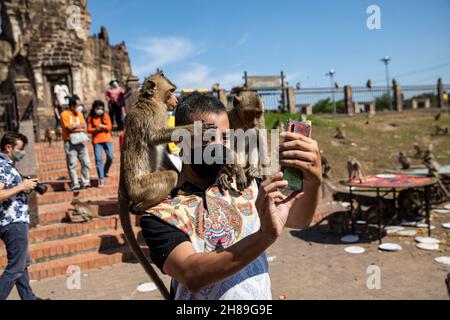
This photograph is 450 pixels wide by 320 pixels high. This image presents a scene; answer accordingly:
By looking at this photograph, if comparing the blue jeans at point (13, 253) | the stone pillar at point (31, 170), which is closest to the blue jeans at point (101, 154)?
the stone pillar at point (31, 170)

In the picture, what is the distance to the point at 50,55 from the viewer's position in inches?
704

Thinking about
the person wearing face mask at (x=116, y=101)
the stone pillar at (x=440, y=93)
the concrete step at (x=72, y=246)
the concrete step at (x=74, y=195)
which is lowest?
the concrete step at (x=72, y=246)

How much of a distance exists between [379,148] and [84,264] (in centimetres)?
1327

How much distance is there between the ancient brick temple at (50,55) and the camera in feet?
58.3

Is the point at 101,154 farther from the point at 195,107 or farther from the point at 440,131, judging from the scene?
the point at 440,131

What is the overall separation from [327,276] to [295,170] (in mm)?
4325

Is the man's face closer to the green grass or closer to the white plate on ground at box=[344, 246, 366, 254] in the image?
the white plate on ground at box=[344, 246, 366, 254]

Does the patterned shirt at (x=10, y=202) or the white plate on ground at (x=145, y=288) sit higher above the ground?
the patterned shirt at (x=10, y=202)

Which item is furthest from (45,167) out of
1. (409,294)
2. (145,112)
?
(409,294)

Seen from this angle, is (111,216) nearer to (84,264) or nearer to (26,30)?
(84,264)

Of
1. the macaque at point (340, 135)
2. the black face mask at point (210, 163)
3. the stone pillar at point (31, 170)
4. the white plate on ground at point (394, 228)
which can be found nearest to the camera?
the black face mask at point (210, 163)

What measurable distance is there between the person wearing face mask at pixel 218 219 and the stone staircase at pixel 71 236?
4.98 meters

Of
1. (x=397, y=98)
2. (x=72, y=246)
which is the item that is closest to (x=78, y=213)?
(x=72, y=246)

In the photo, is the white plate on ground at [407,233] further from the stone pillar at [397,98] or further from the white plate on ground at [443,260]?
the stone pillar at [397,98]
